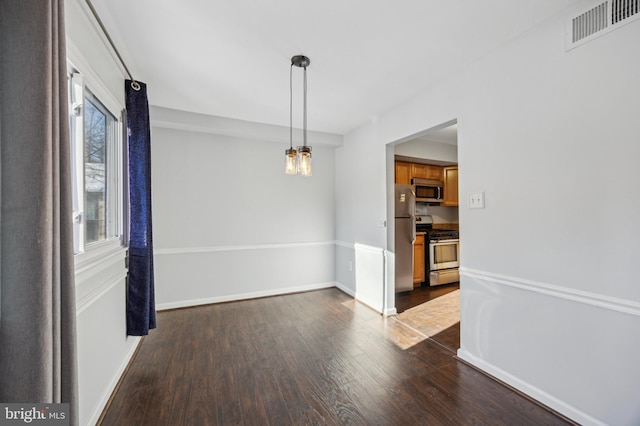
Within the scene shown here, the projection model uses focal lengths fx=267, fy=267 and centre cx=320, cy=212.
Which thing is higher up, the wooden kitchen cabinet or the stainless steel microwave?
the stainless steel microwave

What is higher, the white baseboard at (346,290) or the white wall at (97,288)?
the white wall at (97,288)

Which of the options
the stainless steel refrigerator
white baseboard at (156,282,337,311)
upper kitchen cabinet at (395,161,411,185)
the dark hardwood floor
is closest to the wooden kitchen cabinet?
the stainless steel refrigerator

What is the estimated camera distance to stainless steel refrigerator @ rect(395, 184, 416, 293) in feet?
13.3

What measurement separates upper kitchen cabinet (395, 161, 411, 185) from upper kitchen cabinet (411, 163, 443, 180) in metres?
0.10

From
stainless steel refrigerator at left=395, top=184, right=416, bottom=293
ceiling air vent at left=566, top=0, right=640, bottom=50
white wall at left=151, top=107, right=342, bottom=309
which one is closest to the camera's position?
ceiling air vent at left=566, top=0, right=640, bottom=50

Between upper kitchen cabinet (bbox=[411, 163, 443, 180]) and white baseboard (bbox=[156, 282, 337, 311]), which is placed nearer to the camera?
white baseboard (bbox=[156, 282, 337, 311])

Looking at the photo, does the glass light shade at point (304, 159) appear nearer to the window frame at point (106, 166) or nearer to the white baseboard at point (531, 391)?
the window frame at point (106, 166)

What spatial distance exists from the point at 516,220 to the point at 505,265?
0.35 meters

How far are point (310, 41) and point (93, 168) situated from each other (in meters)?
1.83

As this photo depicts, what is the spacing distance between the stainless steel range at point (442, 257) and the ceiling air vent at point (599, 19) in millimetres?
3328

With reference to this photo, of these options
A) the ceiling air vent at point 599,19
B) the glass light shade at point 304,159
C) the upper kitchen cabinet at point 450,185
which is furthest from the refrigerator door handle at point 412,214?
the ceiling air vent at point 599,19

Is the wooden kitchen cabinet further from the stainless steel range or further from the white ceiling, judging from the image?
the white ceiling

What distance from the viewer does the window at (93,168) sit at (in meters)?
1.53

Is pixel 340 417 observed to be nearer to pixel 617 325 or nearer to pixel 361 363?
pixel 361 363
